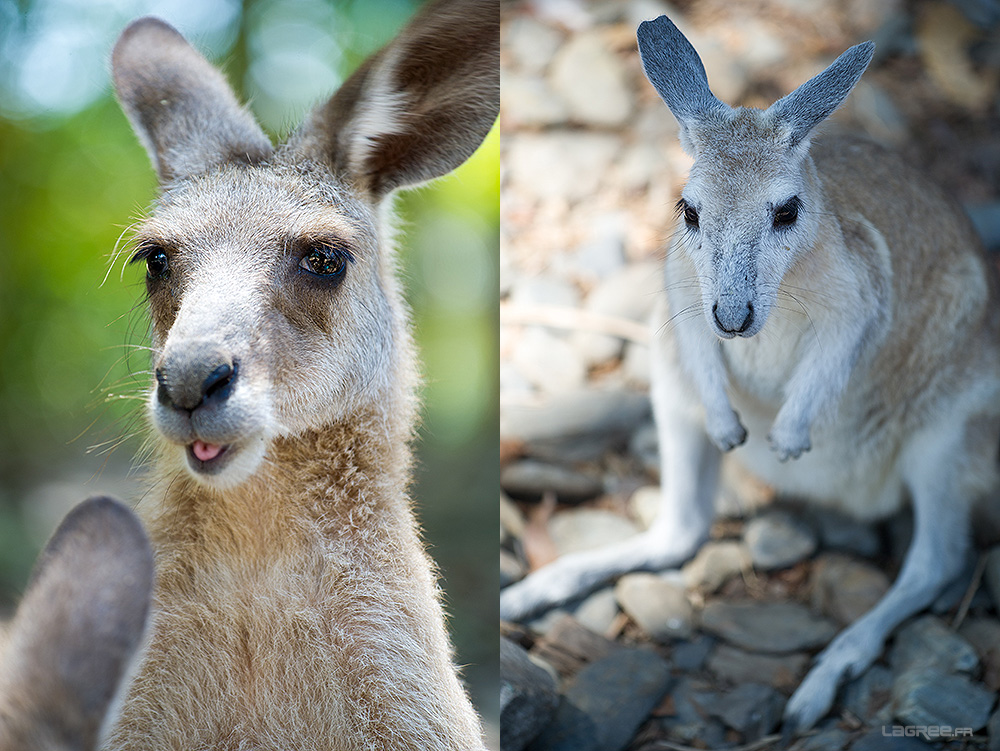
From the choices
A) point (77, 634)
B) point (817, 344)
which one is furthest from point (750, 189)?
point (77, 634)

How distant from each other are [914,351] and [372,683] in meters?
1.87

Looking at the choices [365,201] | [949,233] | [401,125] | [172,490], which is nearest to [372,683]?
[172,490]

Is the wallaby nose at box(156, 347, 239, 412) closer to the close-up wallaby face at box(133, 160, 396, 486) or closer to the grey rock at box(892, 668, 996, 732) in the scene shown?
the close-up wallaby face at box(133, 160, 396, 486)

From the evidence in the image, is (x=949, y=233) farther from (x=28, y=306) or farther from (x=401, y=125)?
(x=28, y=306)

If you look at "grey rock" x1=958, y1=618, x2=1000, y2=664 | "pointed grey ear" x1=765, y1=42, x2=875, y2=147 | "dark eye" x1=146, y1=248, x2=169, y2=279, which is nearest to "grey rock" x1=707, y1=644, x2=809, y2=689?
"grey rock" x1=958, y1=618, x2=1000, y2=664

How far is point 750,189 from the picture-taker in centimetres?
221

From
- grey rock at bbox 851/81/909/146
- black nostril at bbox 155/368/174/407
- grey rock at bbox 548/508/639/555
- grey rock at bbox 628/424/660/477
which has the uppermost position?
grey rock at bbox 851/81/909/146

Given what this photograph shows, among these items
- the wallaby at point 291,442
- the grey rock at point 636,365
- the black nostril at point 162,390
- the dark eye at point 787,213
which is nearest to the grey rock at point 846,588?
the grey rock at point 636,365

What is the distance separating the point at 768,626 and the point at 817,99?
1582mm

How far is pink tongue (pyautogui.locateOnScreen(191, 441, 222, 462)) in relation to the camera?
166 centimetres

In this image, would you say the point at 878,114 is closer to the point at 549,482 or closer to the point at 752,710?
the point at 549,482

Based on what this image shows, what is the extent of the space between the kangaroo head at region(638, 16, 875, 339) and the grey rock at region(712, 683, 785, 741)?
3.77 feet

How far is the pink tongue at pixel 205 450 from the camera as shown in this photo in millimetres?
1662

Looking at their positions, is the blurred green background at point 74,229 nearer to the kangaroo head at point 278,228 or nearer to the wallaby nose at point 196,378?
the kangaroo head at point 278,228
